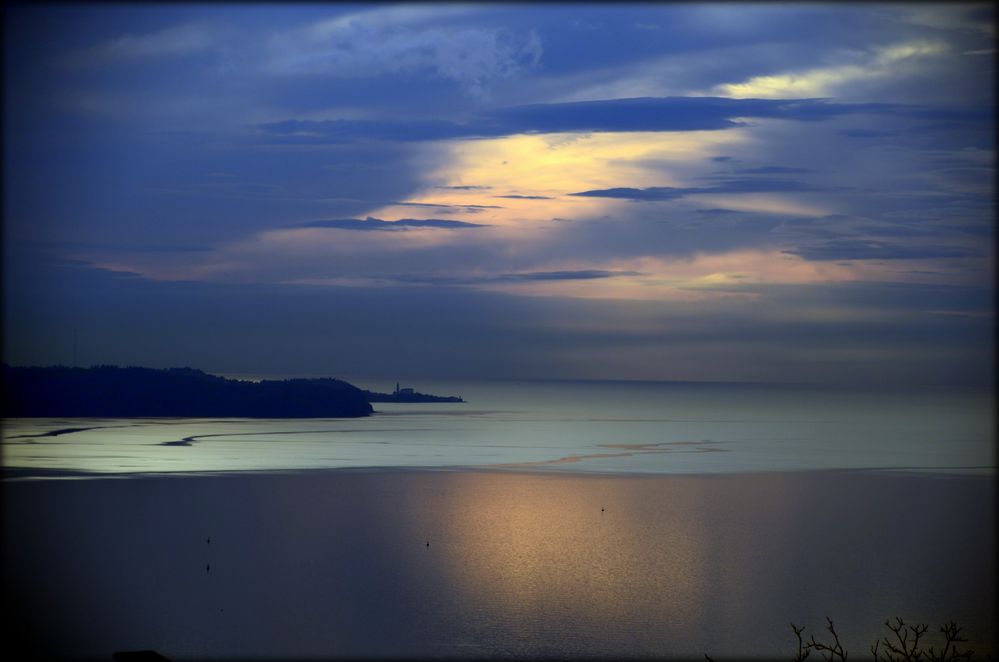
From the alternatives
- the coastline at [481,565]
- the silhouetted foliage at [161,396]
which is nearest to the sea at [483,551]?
the coastline at [481,565]

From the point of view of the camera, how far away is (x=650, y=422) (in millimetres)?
63188

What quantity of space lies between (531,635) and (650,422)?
50.6m

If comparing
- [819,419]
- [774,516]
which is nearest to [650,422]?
[819,419]

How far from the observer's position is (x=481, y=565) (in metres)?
18.0

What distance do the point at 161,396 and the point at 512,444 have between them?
25494 mm

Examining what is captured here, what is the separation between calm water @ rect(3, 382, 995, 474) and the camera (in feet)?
111

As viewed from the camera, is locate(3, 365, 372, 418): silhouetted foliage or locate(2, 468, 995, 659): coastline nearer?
locate(2, 468, 995, 659): coastline

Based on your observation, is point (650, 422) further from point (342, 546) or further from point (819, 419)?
point (342, 546)

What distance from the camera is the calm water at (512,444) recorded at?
33.9 meters

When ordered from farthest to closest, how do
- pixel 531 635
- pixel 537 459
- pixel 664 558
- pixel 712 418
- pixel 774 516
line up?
pixel 712 418
pixel 537 459
pixel 774 516
pixel 664 558
pixel 531 635

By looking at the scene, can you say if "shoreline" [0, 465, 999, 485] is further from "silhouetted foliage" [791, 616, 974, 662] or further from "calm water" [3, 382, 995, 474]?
"silhouetted foliage" [791, 616, 974, 662]

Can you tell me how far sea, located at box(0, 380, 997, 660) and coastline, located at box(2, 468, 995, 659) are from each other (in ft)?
0.21

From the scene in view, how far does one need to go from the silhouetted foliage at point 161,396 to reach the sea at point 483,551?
18.1m

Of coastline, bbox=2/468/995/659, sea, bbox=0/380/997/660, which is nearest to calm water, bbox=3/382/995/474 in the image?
sea, bbox=0/380/997/660
